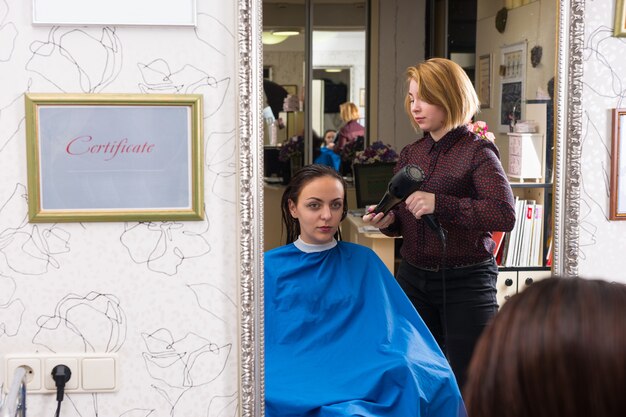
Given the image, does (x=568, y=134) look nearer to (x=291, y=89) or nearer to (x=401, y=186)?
(x=401, y=186)

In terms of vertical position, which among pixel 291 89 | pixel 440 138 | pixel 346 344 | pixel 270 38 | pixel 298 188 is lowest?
pixel 346 344

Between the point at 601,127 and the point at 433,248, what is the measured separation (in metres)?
0.47

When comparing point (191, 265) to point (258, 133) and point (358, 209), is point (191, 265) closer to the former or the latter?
point (258, 133)

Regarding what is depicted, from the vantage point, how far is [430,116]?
2062 millimetres

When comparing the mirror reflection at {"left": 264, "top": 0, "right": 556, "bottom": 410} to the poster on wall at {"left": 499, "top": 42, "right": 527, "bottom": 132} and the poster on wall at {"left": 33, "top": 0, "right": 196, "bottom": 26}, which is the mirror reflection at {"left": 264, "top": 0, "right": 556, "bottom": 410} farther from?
the poster on wall at {"left": 33, "top": 0, "right": 196, "bottom": 26}

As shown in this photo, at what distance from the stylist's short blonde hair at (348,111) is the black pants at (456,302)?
0.39 metres

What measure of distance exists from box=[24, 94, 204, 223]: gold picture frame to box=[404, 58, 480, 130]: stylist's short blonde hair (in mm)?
623

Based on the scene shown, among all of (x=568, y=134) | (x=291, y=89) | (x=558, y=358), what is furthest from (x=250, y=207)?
(x=558, y=358)

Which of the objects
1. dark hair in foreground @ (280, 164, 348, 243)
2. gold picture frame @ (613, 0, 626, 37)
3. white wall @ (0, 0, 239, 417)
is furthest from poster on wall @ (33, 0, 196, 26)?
gold picture frame @ (613, 0, 626, 37)

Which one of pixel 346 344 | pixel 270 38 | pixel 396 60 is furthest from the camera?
pixel 396 60

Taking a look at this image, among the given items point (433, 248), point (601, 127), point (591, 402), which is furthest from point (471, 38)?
point (591, 402)

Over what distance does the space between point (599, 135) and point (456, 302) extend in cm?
52

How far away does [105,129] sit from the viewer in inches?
66.9

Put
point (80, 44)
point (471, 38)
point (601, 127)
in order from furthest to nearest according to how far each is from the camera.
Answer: point (471, 38) → point (601, 127) → point (80, 44)
